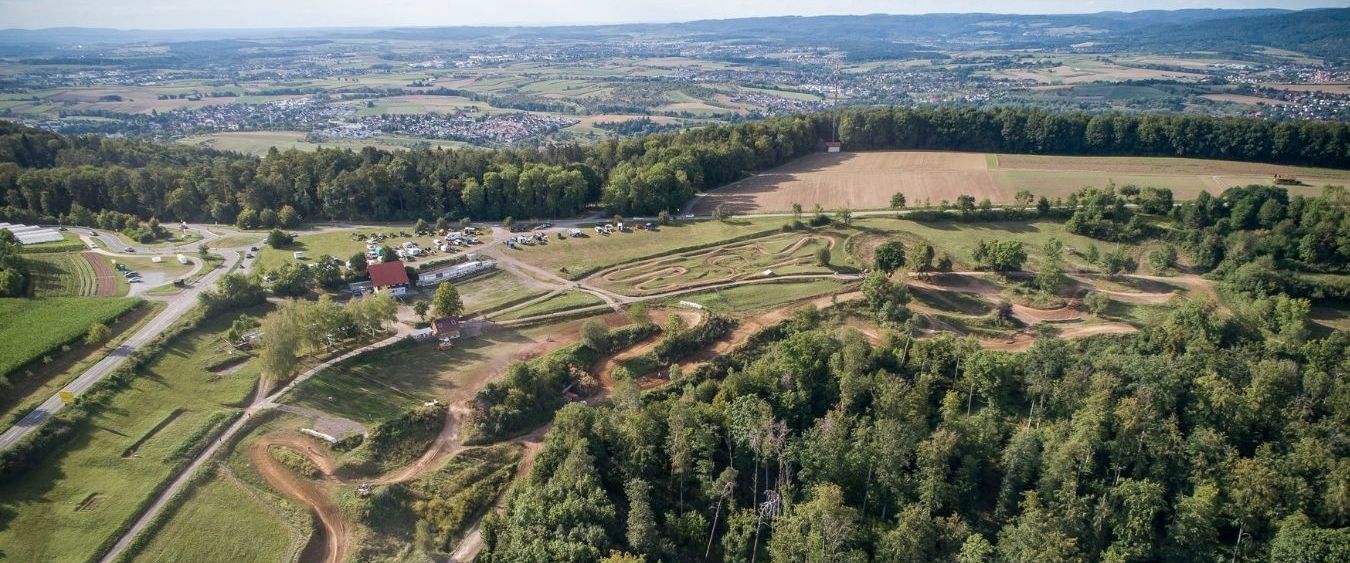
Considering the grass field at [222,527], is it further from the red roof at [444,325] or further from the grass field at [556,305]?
the grass field at [556,305]

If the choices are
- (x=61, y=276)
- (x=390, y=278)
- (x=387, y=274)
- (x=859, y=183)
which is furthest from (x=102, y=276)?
(x=859, y=183)

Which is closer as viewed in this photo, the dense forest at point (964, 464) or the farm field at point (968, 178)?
the dense forest at point (964, 464)

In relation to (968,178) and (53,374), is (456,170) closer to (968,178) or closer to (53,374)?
(53,374)

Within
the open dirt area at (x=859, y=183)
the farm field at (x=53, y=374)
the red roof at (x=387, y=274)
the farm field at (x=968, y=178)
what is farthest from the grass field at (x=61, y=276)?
the open dirt area at (x=859, y=183)

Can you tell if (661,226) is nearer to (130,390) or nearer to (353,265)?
(353,265)

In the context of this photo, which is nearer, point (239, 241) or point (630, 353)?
point (630, 353)

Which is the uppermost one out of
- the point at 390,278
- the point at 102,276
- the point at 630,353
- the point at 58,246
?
the point at 58,246

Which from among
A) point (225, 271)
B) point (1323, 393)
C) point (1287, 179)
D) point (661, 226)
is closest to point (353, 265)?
point (225, 271)
